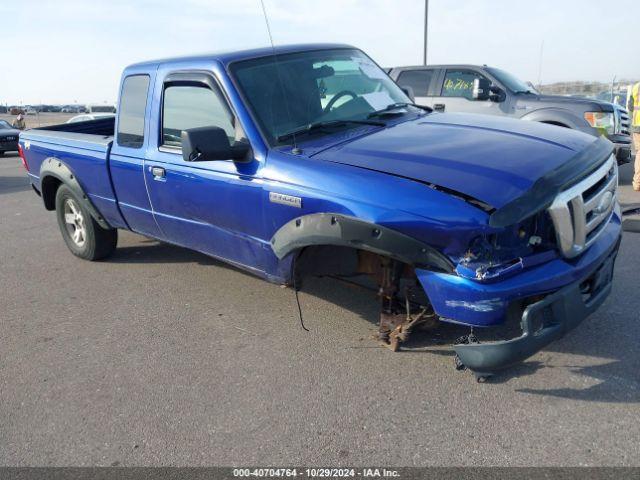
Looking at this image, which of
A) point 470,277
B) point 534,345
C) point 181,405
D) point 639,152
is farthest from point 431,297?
point 639,152

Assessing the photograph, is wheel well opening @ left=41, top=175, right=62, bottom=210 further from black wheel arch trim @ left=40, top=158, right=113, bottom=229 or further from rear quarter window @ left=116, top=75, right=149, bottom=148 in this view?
rear quarter window @ left=116, top=75, right=149, bottom=148

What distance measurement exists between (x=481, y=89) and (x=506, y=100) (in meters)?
0.46

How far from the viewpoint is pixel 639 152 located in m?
8.69

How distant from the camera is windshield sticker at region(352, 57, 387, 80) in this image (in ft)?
15.1

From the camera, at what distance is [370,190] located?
9.65 ft

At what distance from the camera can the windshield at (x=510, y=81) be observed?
→ 32.4 feet

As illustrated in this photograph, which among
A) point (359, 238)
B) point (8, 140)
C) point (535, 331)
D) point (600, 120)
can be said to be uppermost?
point (359, 238)

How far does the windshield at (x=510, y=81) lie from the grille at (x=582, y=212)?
6.93 m

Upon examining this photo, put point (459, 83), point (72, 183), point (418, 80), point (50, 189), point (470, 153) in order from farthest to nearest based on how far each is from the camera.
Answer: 1. point (418, 80)
2. point (459, 83)
3. point (50, 189)
4. point (72, 183)
5. point (470, 153)

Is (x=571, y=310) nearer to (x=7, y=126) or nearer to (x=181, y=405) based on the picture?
(x=181, y=405)

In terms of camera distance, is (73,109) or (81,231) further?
(73,109)

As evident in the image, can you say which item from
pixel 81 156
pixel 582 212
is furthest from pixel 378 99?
pixel 81 156

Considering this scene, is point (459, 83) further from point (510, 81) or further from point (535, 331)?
point (535, 331)

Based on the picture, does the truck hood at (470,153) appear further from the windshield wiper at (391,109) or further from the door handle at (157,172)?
the door handle at (157,172)
